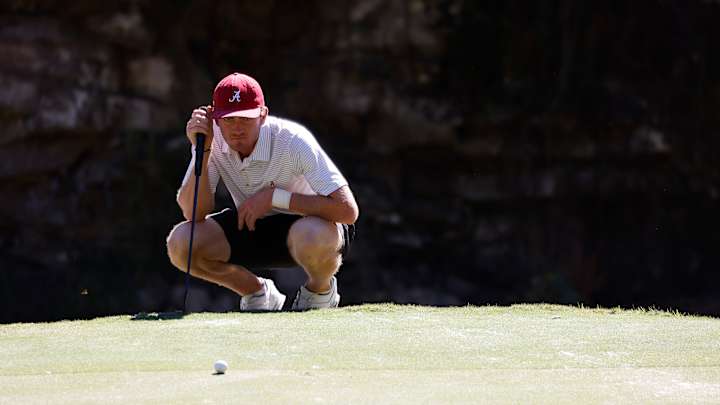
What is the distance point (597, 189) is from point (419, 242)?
152 cm

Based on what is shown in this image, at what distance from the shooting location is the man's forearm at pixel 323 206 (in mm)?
4355

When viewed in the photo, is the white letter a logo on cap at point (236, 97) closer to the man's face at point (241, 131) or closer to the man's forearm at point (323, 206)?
the man's face at point (241, 131)

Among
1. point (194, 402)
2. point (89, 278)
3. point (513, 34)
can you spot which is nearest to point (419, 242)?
point (513, 34)

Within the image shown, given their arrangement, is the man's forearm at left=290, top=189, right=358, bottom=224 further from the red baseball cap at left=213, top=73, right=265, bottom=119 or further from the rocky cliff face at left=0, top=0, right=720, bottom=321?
the rocky cliff face at left=0, top=0, right=720, bottom=321

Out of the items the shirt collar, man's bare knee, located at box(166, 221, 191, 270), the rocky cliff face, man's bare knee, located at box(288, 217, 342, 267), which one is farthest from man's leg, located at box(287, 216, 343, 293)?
the rocky cliff face

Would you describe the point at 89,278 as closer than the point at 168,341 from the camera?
No

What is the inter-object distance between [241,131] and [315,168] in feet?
0.96

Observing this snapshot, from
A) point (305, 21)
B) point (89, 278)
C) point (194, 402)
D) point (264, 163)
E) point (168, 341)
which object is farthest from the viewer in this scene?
point (305, 21)

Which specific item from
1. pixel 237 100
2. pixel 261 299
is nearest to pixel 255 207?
pixel 237 100

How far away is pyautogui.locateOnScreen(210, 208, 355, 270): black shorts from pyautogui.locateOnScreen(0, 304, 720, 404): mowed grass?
21.7 inches

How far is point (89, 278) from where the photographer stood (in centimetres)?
883

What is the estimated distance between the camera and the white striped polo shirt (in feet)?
14.3

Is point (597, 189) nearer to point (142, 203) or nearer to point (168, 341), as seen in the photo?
point (142, 203)

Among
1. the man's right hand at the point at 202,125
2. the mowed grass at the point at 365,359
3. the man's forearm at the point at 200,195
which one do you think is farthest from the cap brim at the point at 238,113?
the mowed grass at the point at 365,359
